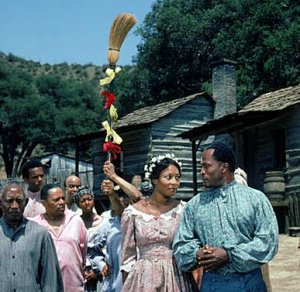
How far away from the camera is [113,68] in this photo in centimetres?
643

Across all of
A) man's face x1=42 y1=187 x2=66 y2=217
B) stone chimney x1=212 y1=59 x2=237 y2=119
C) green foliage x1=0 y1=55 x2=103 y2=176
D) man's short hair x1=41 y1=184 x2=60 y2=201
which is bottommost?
man's face x1=42 y1=187 x2=66 y2=217

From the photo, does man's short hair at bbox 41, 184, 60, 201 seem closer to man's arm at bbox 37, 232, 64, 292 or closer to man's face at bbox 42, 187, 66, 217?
man's face at bbox 42, 187, 66, 217

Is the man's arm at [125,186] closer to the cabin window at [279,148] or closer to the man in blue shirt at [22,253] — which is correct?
the man in blue shirt at [22,253]

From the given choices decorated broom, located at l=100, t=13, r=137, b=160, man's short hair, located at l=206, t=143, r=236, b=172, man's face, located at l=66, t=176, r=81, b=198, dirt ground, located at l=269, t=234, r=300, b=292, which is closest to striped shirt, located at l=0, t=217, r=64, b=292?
man's short hair, located at l=206, t=143, r=236, b=172

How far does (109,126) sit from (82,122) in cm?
4637

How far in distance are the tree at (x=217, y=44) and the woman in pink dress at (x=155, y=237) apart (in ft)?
93.9

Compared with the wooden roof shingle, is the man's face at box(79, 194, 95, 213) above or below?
below

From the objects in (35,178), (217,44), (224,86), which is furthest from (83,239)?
(217,44)

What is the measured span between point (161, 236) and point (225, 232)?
879 millimetres

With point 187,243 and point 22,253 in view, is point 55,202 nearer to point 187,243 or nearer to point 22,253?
point 22,253

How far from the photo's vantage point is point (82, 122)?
52562 millimetres

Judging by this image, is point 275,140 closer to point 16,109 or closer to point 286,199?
point 286,199

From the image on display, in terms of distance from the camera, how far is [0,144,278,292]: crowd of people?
4.29m

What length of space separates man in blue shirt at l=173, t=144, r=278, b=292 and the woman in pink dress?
0.45 metres
